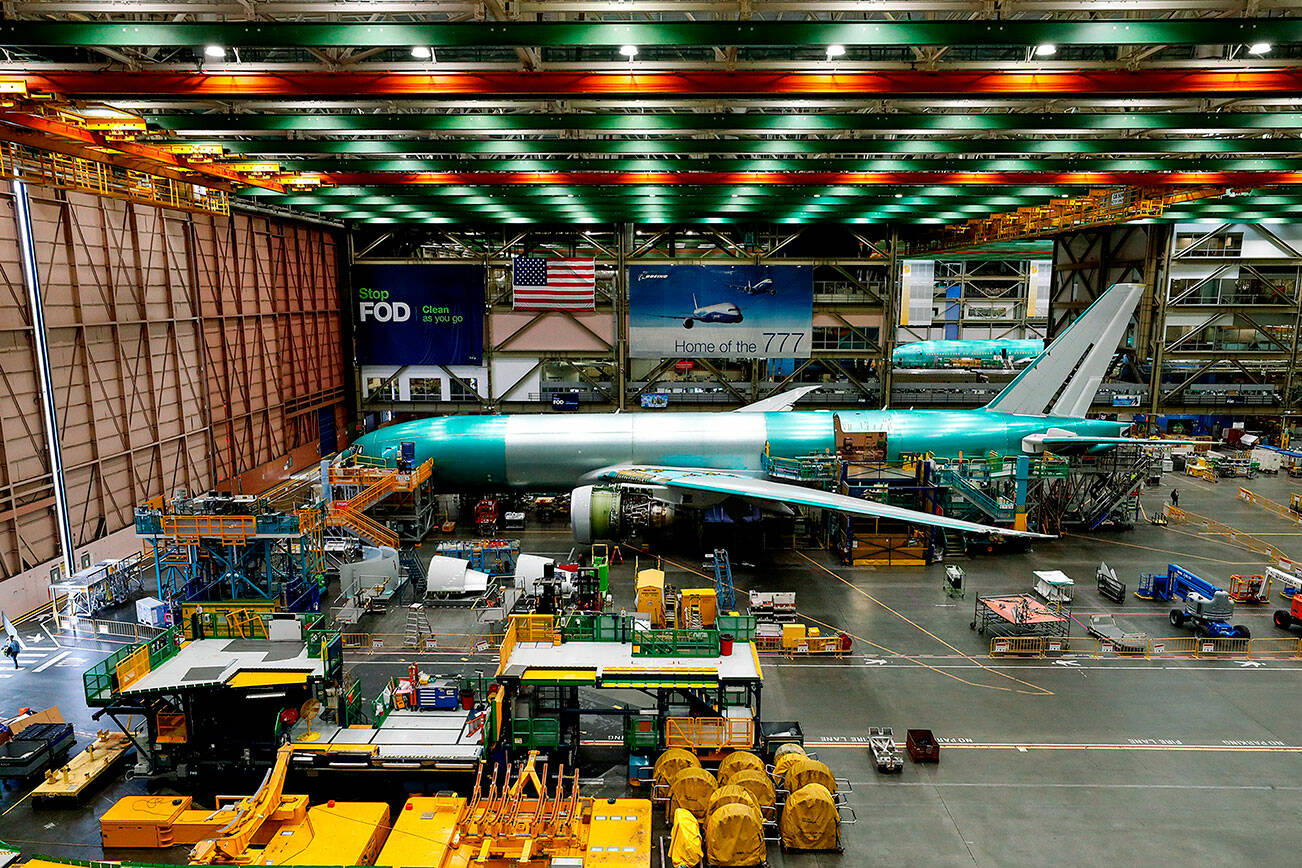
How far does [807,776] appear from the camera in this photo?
1489 cm

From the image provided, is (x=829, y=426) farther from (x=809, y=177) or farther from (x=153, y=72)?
(x=153, y=72)

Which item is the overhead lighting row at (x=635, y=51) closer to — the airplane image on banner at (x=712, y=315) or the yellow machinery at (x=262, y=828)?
the yellow machinery at (x=262, y=828)

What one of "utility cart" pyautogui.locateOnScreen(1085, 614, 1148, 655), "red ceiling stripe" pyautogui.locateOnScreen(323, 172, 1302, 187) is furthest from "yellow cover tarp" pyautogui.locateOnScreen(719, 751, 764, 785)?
"red ceiling stripe" pyautogui.locateOnScreen(323, 172, 1302, 187)

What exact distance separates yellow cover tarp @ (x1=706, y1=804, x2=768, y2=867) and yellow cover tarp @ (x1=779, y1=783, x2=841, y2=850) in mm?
924

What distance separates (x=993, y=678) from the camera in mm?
21156

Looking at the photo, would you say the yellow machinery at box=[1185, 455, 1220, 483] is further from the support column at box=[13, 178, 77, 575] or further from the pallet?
the support column at box=[13, 178, 77, 575]

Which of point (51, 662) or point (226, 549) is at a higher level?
point (226, 549)

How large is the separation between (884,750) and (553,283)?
116ft

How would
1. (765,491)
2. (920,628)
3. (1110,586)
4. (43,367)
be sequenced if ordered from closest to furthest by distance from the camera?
(920,628) → (43,367) → (1110,586) → (765,491)

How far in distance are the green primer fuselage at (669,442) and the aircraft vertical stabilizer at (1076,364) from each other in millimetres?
732

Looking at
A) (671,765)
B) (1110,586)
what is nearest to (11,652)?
(671,765)

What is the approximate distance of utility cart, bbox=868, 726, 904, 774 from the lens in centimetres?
1667

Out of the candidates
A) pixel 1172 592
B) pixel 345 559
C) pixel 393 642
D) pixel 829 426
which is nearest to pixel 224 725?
pixel 393 642

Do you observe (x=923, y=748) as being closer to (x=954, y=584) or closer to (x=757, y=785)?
(x=757, y=785)
